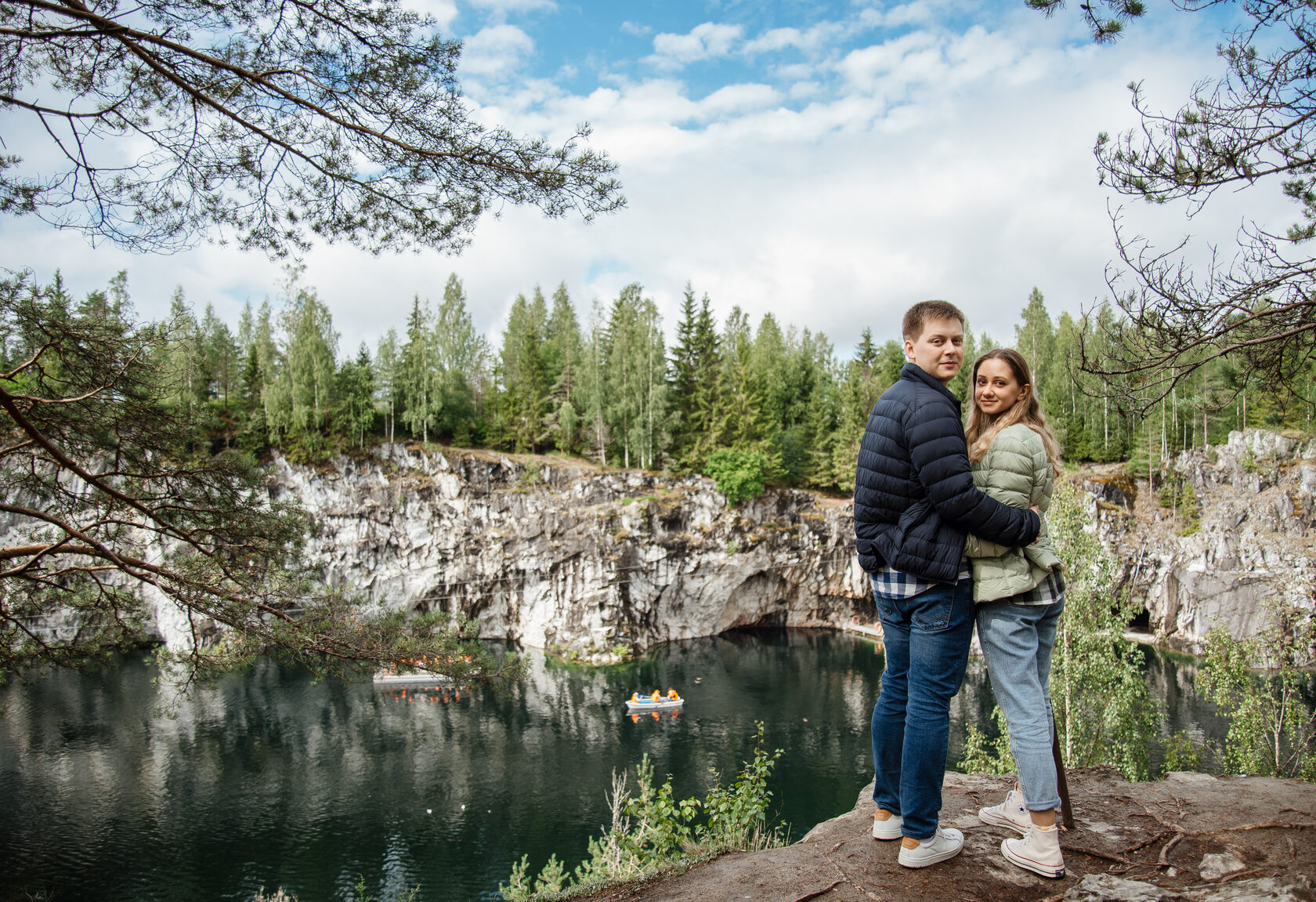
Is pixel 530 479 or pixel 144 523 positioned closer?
pixel 144 523

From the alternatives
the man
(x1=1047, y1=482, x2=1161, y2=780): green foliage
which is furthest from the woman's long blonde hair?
(x1=1047, y1=482, x2=1161, y2=780): green foliage

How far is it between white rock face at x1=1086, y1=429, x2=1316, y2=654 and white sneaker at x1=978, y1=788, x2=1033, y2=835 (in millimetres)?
30797

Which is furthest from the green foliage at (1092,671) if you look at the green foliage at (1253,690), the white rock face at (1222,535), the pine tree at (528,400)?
the pine tree at (528,400)

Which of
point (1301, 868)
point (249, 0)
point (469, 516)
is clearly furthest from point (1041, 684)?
point (469, 516)

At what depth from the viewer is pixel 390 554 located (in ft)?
115

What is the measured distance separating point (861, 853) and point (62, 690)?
119 ft

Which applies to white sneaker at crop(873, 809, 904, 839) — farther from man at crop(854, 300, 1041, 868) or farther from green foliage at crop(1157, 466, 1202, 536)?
green foliage at crop(1157, 466, 1202, 536)

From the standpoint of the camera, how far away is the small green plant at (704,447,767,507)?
35.0 m

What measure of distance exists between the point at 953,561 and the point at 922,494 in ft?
0.94

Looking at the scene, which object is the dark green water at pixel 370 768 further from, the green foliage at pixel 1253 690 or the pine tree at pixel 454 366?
the pine tree at pixel 454 366

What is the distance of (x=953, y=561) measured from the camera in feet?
8.52

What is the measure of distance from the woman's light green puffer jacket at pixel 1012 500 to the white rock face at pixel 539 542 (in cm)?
3080

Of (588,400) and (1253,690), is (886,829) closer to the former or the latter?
(1253,690)

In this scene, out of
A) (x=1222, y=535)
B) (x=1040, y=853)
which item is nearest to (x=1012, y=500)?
(x=1040, y=853)
